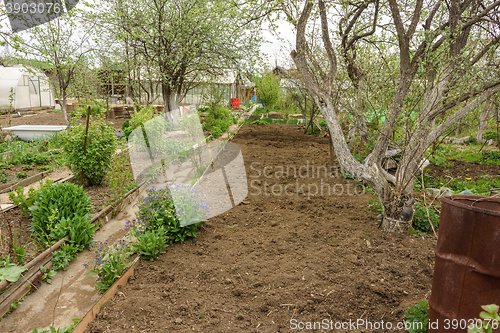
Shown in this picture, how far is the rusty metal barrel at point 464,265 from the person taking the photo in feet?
5.21

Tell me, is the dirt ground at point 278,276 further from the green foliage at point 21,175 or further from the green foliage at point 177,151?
the green foliage at point 21,175

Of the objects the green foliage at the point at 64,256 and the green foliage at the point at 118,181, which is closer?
the green foliage at the point at 64,256

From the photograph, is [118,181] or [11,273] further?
[118,181]

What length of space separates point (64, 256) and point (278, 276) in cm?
249

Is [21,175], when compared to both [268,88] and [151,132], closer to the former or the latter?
[151,132]

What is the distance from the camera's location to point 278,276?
10.3 feet

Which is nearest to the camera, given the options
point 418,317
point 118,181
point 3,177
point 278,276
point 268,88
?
point 418,317

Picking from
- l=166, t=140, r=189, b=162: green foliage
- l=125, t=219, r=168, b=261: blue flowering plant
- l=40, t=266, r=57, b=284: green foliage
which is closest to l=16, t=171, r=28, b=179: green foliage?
l=166, t=140, r=189, b=162: green foliage

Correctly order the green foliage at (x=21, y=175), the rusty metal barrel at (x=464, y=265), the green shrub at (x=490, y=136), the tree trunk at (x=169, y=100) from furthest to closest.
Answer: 1. the tree trunk at (x=169, y=100)
2. the green shrub at (x=490, y=136)
3. the green foliage at (x=21, y=175)
4. the rusty metal barrel at (x=464, y=265)

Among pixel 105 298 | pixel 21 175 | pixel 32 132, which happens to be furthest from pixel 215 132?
pixel 105 298

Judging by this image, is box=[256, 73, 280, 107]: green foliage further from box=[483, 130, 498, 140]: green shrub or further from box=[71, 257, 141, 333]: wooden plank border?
box=[71, 257, 141, 333]: wooden plank border

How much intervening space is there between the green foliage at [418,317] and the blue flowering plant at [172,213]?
2.53 m

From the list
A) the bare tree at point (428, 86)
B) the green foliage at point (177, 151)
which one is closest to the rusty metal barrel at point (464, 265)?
the bare tree at point (428, 86)

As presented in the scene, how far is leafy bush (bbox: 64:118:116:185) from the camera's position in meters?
5.81
